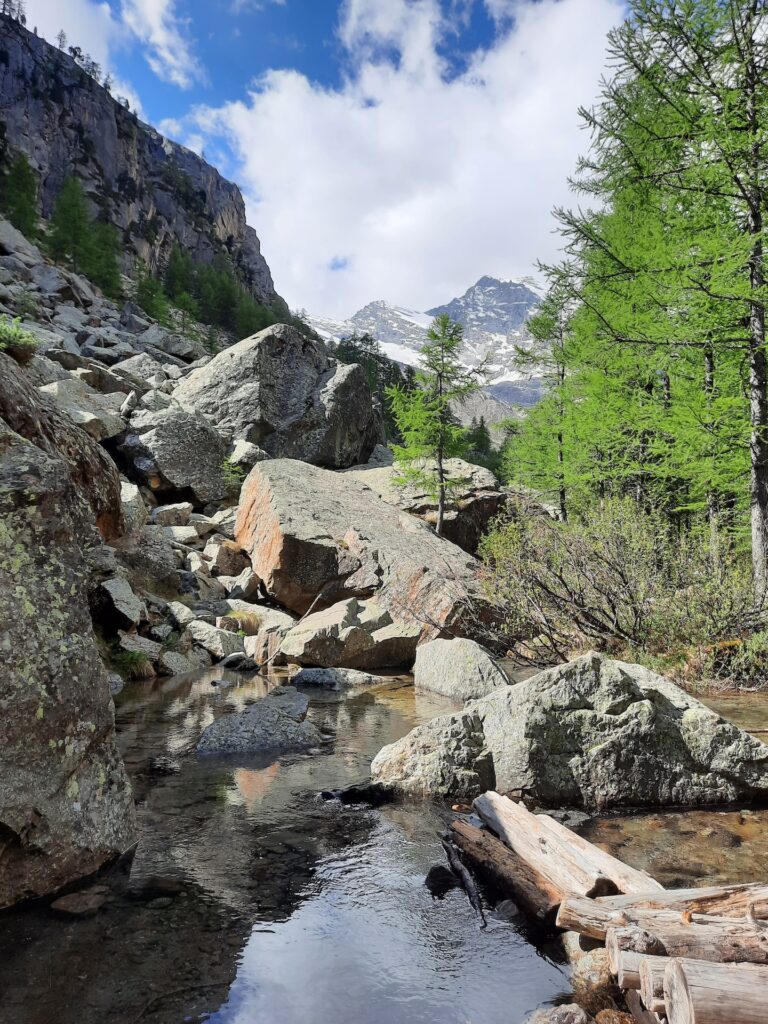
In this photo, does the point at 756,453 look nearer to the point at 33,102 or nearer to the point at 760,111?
the point at 760,111

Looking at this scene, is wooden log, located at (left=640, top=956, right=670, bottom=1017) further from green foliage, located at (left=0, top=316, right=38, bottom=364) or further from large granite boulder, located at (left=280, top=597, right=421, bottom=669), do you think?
green foliage, located at (left=0, top=316, right=38, bottom=364)

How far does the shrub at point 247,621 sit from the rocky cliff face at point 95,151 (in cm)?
7720

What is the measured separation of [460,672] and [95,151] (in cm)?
10840

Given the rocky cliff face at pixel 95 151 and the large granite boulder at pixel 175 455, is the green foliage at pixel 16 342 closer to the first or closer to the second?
the large granite boulder at pixel 175 455

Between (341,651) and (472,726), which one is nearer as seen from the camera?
(472,726)

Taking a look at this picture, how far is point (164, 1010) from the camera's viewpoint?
10.9 feet

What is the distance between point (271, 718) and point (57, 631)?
15.8 feet

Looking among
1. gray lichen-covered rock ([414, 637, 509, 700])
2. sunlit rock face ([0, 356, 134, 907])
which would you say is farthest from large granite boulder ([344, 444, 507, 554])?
sunlit rock face ([0, 356, 134, 907])

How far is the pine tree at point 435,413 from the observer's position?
86.0 ft

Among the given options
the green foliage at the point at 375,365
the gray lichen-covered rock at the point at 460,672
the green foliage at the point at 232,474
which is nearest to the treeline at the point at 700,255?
the gray lichen-covered rock at the point at 460,672

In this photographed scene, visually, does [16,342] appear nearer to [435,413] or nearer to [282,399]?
[282,399]

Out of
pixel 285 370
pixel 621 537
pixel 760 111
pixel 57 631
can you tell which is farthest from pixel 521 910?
pixel 285 370

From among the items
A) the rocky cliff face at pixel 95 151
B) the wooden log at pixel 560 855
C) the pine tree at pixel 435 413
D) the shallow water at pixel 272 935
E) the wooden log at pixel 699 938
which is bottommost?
the shallow water at pixel 272 935

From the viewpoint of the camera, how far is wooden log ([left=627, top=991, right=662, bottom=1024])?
295cm
